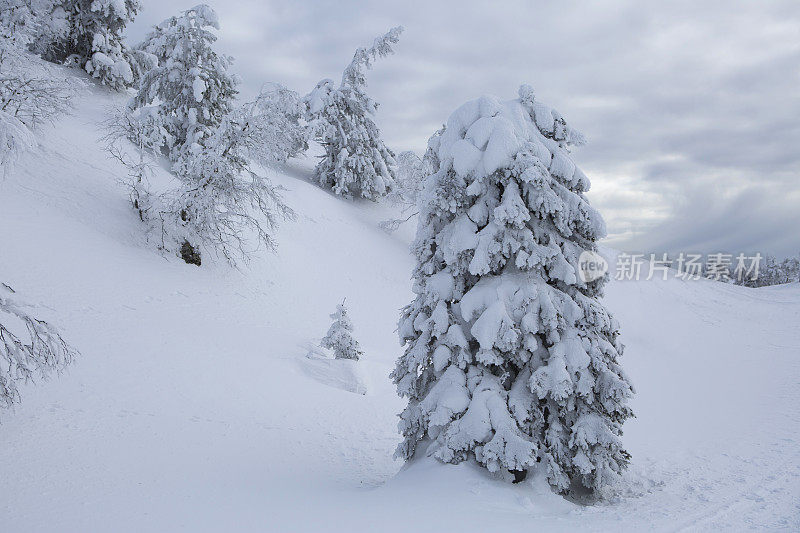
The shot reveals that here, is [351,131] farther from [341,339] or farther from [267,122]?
[341,339]

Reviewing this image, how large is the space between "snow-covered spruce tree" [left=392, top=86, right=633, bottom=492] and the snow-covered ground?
64 cm

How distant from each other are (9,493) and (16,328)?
18.0ft

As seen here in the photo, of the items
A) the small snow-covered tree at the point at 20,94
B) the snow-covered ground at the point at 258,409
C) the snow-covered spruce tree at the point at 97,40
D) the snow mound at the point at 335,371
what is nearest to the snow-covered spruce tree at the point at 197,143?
the snow-covered ground at the point at 258,409

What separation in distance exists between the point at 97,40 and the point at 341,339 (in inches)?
918

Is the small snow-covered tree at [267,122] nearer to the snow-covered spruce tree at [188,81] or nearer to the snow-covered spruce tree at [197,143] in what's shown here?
the snow-covered spruce tree at [197,143]

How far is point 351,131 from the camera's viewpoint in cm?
3234

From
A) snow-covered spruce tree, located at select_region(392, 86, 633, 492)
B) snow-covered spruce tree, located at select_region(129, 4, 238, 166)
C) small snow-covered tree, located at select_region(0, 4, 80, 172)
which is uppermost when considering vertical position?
snow-covered spruce tree, located at select_region(129, 4, 238, 166)

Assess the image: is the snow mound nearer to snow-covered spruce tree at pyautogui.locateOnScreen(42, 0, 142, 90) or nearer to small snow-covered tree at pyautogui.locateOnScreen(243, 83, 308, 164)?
small snow-covered tree at pyautogui.locateOnScreen(243, 83, 308, 164)

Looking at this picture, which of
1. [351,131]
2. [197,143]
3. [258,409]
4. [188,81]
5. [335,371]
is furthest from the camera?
[351,131]

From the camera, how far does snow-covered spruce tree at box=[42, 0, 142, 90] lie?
2788 centimetres

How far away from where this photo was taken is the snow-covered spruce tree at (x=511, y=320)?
7.80 meters

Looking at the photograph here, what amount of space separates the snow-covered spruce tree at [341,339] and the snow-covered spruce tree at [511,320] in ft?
24.2

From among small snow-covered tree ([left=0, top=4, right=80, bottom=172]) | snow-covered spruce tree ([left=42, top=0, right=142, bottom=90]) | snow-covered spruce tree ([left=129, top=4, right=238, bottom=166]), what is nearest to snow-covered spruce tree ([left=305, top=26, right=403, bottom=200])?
snow-covered spruce tree ([left=129, top=4, right=238, bottom=166])

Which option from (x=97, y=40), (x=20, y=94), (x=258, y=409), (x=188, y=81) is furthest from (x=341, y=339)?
(x=97, y=40)
